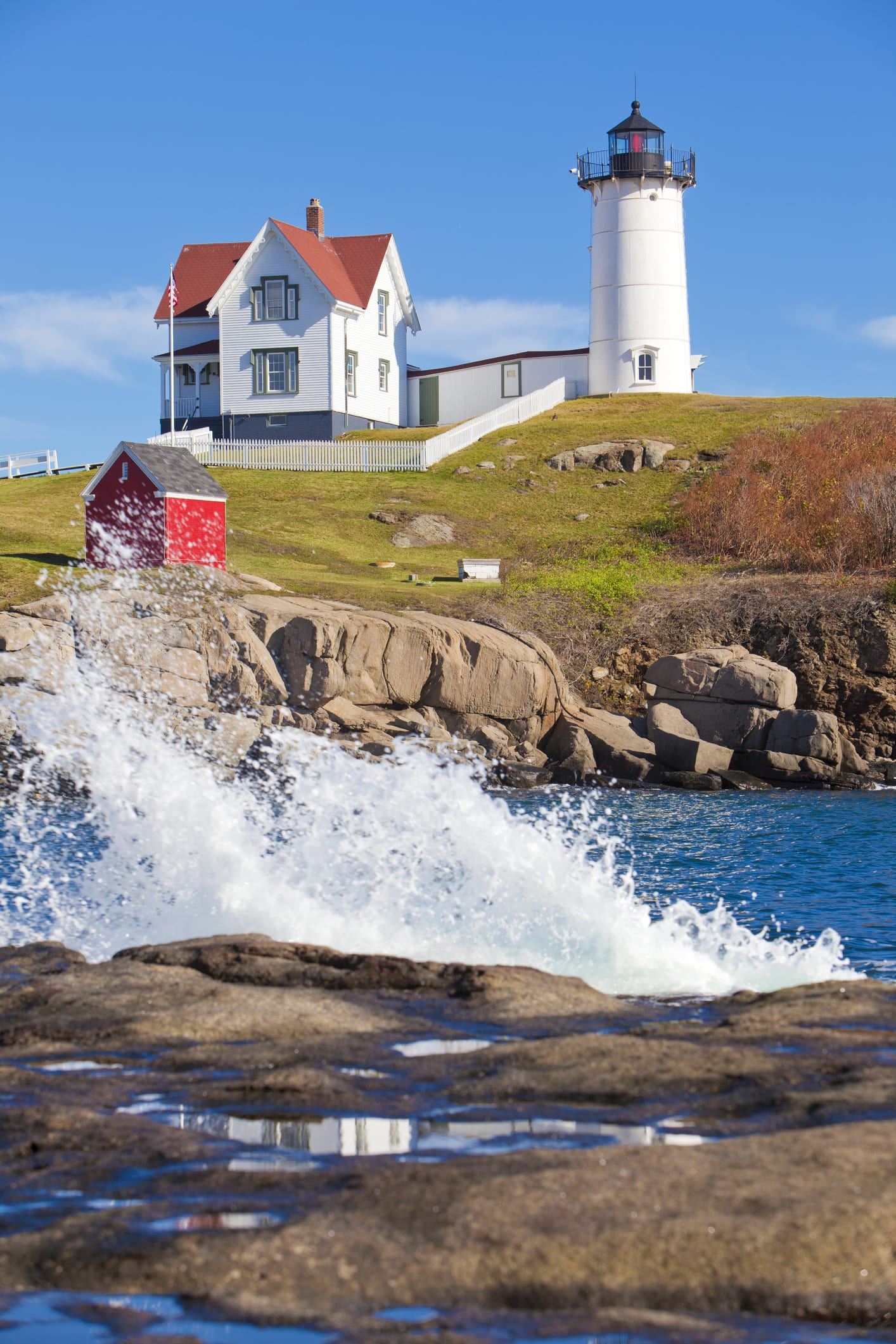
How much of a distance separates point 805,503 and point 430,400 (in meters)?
25.2

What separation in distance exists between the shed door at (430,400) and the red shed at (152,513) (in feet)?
93.5

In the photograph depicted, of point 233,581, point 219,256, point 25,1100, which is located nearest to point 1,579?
point 233,581

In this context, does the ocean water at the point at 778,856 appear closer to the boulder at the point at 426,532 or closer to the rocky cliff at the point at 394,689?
the rocky cliff at the point at 394,689

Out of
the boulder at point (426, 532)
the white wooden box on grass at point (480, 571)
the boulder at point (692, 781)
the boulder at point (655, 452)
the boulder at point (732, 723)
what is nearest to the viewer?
the boulder at point (692, 781)

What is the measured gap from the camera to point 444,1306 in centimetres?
382

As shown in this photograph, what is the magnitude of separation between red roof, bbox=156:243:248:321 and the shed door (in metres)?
10.4

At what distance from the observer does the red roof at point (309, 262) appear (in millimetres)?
54406

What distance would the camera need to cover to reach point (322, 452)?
50219mm

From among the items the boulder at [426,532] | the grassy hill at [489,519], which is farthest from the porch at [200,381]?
the boulder at [426,532]

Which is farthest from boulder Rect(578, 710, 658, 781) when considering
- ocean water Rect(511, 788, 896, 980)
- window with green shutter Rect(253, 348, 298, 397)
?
window with green shutter Rect(253, 348, 298, 397)

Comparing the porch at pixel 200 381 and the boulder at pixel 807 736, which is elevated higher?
the porch at pixel 200 381

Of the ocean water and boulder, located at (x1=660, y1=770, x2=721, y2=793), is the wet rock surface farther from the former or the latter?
boulder, located at (x1=660, y1=770, x2=721, y2=793)

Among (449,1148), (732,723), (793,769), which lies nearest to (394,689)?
(732,723)

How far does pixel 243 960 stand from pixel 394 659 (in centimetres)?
1907
